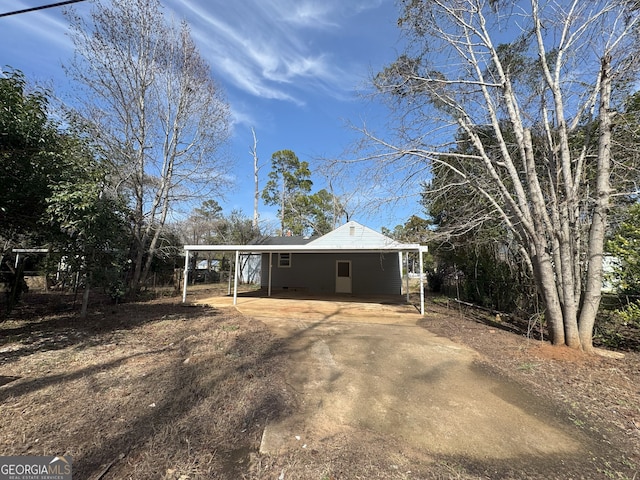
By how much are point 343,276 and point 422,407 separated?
1258 cm

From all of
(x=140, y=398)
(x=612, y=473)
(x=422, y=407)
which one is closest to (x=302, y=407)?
(x=422, y=407)

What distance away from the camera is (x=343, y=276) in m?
15.9

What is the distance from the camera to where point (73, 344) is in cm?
539

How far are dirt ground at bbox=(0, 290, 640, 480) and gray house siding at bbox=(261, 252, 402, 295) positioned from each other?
928 cm

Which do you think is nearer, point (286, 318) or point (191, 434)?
point (191, 434)

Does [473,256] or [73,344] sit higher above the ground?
[473,256]

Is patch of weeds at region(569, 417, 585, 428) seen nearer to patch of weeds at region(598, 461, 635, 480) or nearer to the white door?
patch of weeds at region(598, 461, 635, 480)

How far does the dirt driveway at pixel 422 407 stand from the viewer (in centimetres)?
256

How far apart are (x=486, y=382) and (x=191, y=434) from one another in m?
3.65

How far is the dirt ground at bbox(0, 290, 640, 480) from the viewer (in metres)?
2.33

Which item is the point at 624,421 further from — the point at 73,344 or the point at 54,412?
the point at 73,344

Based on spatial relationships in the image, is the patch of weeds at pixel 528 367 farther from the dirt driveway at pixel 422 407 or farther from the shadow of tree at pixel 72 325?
the shadow of tree at pixel 72 325

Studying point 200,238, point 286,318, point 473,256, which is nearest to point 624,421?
point 286,318

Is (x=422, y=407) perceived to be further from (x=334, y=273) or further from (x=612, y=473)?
(x=334, y=273)
